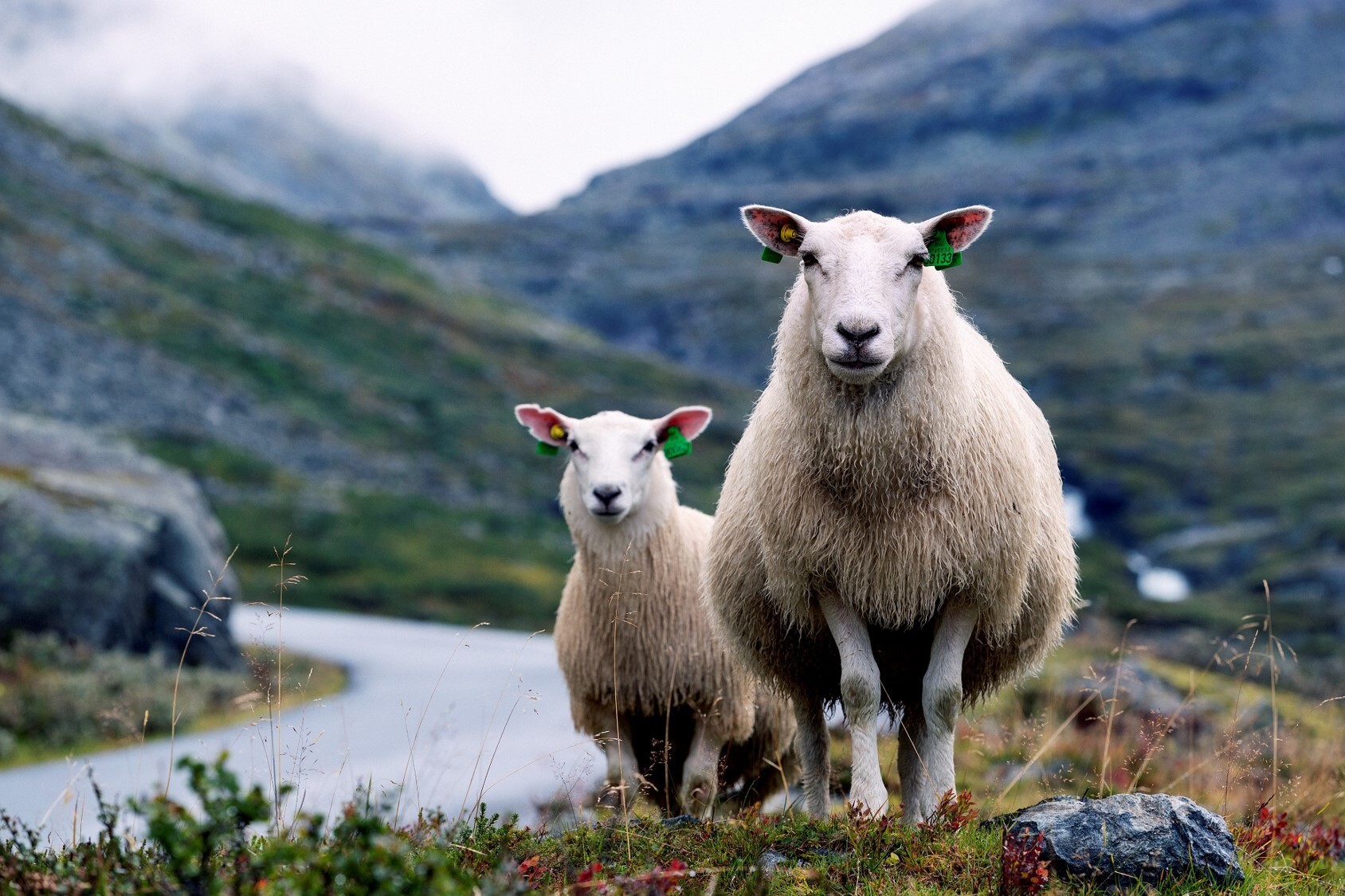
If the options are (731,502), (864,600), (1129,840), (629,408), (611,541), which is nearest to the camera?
(1129,840)

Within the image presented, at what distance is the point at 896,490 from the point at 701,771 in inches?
104

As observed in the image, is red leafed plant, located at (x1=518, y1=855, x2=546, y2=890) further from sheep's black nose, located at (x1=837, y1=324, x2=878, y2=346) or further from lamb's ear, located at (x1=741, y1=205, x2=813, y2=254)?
lamb's ear, located at (x1=741, y1=205, x2=813, y2=254)

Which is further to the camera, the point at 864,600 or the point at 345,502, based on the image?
the point at 345,502

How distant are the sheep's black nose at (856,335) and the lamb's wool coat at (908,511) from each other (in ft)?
1.45

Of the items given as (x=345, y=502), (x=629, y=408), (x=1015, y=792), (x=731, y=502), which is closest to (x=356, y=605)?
(x=345, y=502)

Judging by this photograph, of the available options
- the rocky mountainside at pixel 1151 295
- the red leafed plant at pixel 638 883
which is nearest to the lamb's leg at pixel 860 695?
the red leafed plant at pixel 638 883

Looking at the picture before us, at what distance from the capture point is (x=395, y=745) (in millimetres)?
14406

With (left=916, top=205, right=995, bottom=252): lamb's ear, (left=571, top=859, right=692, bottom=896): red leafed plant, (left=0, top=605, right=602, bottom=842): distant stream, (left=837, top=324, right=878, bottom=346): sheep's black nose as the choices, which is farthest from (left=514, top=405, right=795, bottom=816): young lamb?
(left=571, top=859, right=692, bottom=896): red leafed plant

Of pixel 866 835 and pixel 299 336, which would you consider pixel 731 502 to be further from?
pixel 299 336

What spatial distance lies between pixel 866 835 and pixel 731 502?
2.09 m

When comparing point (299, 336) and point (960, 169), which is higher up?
point (960, 169)

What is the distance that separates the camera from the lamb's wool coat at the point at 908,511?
508cm

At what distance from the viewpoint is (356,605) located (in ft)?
132

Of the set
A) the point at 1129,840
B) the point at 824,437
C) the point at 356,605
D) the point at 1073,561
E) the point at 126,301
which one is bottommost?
the point at 356,605
